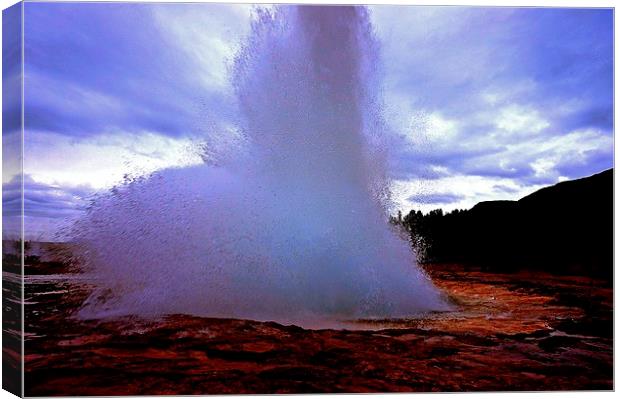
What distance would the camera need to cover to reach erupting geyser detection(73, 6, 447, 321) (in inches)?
219

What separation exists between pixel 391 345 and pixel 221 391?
1369 millimetres

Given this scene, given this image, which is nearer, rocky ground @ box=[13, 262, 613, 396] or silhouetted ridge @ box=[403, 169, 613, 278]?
rocky ground @ box=[13, 262, 613, 396]

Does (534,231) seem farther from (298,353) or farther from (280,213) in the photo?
(298,353)

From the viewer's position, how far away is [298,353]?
5.29 m

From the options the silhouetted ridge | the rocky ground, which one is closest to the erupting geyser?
the rocky ground

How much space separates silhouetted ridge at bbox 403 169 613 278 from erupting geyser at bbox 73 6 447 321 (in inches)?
25.0

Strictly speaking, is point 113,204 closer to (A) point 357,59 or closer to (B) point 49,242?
(B) point 49,242

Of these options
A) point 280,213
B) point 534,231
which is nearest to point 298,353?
point 280,213

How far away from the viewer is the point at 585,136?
5734 millimetres

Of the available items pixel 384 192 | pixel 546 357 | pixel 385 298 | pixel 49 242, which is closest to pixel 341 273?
pixel 385 298

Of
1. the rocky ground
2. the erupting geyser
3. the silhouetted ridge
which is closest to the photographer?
the rocky ground

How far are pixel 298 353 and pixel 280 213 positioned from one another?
1227 millimetres

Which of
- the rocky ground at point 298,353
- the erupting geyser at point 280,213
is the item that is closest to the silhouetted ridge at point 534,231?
the rocky ground at point 298,353

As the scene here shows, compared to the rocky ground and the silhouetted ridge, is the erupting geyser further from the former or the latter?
the silhouetted ridge
